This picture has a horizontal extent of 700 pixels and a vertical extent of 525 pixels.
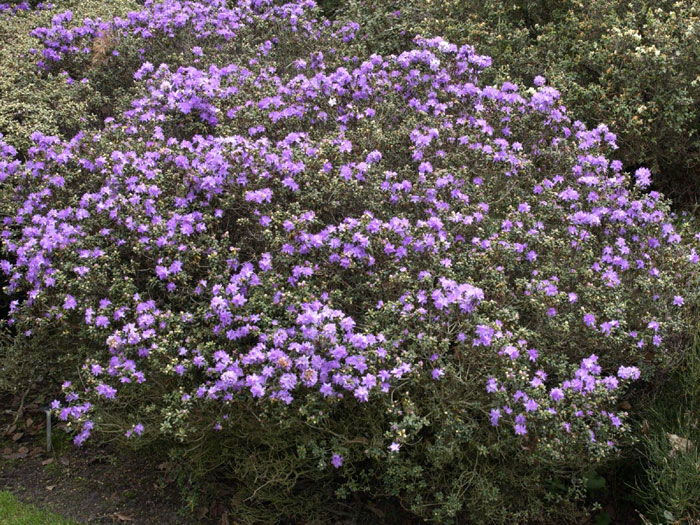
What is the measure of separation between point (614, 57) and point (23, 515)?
16.0 feet

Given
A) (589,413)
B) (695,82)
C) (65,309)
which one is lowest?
(65,309)

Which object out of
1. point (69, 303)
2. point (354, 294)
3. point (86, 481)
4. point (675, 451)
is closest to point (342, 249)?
point (354, 294)

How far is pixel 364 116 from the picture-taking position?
13.6 feet

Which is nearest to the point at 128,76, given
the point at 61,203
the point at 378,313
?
the point at 61,203

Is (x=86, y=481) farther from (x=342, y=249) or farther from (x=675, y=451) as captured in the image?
(x=675, y=451)

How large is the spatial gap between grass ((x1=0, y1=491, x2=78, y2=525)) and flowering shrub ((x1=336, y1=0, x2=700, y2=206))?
3.87 meters

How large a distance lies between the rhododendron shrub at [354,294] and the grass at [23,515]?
18.7 inches

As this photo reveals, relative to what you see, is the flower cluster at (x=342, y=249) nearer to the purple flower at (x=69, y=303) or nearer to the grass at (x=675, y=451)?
the purple flower at (x=69, y=303)

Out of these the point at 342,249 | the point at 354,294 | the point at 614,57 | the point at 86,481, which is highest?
the point at 614,57

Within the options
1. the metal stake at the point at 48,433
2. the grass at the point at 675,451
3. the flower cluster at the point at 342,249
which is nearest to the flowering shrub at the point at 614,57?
the flower cluster at the point at 342,249

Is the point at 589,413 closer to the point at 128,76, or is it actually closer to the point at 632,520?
the point at 632,520

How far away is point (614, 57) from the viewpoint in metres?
4.99

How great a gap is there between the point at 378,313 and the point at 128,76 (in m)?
3.55

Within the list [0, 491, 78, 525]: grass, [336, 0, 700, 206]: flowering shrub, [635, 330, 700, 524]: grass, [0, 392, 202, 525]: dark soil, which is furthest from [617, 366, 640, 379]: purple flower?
[0, 491, 78, 525]: grass
